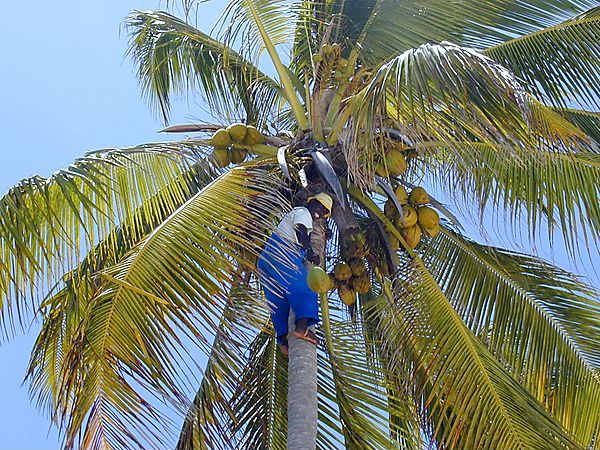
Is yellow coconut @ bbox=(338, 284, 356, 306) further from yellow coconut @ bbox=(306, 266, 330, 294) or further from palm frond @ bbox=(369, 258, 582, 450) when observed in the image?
yellow coconut @ bbox=(306, 266, 330, 294)

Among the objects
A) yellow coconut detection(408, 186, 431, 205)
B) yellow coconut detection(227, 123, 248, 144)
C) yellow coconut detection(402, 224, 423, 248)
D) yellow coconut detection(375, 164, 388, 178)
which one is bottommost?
yellow coconut detection(402, 224, 423, 248)

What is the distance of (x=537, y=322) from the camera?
6.90 metres

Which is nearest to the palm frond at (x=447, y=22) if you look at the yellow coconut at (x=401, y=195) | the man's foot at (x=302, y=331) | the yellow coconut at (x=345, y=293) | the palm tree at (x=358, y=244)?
the palm tree at (x=358, y=244)

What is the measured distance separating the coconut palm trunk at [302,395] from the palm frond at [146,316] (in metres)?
0.70

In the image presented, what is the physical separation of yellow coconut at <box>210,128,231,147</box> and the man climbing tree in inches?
26.2

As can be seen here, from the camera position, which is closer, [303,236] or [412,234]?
[303,236]

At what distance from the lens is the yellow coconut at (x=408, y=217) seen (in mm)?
6223

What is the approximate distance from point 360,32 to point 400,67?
2.60m

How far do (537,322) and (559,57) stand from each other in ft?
6.21

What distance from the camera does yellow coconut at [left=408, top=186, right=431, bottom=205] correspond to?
627 centimetres

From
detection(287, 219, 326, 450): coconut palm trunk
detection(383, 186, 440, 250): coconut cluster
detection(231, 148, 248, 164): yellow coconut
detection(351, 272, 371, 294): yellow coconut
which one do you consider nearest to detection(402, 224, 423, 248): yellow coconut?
detection(383, 186, 440, 250): coconut cluster

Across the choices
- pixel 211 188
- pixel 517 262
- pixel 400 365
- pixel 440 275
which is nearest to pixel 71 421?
pixel 211 188

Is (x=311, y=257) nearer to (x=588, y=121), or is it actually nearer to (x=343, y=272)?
(x=343, y=272)

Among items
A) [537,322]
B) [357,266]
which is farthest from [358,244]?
[537,322]
